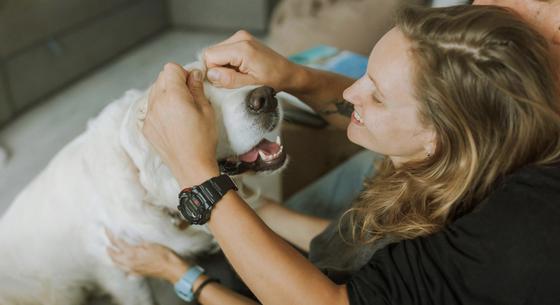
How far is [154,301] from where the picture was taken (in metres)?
1.55

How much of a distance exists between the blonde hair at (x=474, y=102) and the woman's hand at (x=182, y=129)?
37 centimetres

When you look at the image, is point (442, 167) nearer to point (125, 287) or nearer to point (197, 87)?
point (197, 87)

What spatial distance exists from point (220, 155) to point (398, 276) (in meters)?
0.53

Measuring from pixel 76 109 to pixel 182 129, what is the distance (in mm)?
1820

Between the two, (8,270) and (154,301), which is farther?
(154,301)

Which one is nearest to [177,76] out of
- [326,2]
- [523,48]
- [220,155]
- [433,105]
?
[220,155]

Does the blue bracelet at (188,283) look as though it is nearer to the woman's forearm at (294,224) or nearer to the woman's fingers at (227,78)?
the woman's forearm at (294,224)

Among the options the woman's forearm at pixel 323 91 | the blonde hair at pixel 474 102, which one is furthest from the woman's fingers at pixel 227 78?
the blonde hair at pixel 474 102

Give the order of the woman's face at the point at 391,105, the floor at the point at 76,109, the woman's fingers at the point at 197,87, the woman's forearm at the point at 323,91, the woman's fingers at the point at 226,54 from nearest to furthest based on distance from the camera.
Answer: the woman's face at the point at 391,105
the woman's fingers at the point at 197,87
the woman's fingers at the point at 226,54
the woman's forearm at the point at 323,91
the floor at the point at 76,109

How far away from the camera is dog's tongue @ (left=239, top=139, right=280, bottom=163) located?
122cm

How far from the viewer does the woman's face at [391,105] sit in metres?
0.86

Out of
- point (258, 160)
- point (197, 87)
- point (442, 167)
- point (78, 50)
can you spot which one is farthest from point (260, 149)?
point (78, 50)

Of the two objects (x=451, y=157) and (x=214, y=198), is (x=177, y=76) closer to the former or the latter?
(x=214, y=198)

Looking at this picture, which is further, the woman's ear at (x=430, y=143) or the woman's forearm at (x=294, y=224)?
the woman's forearm at (x=294, y=224)
